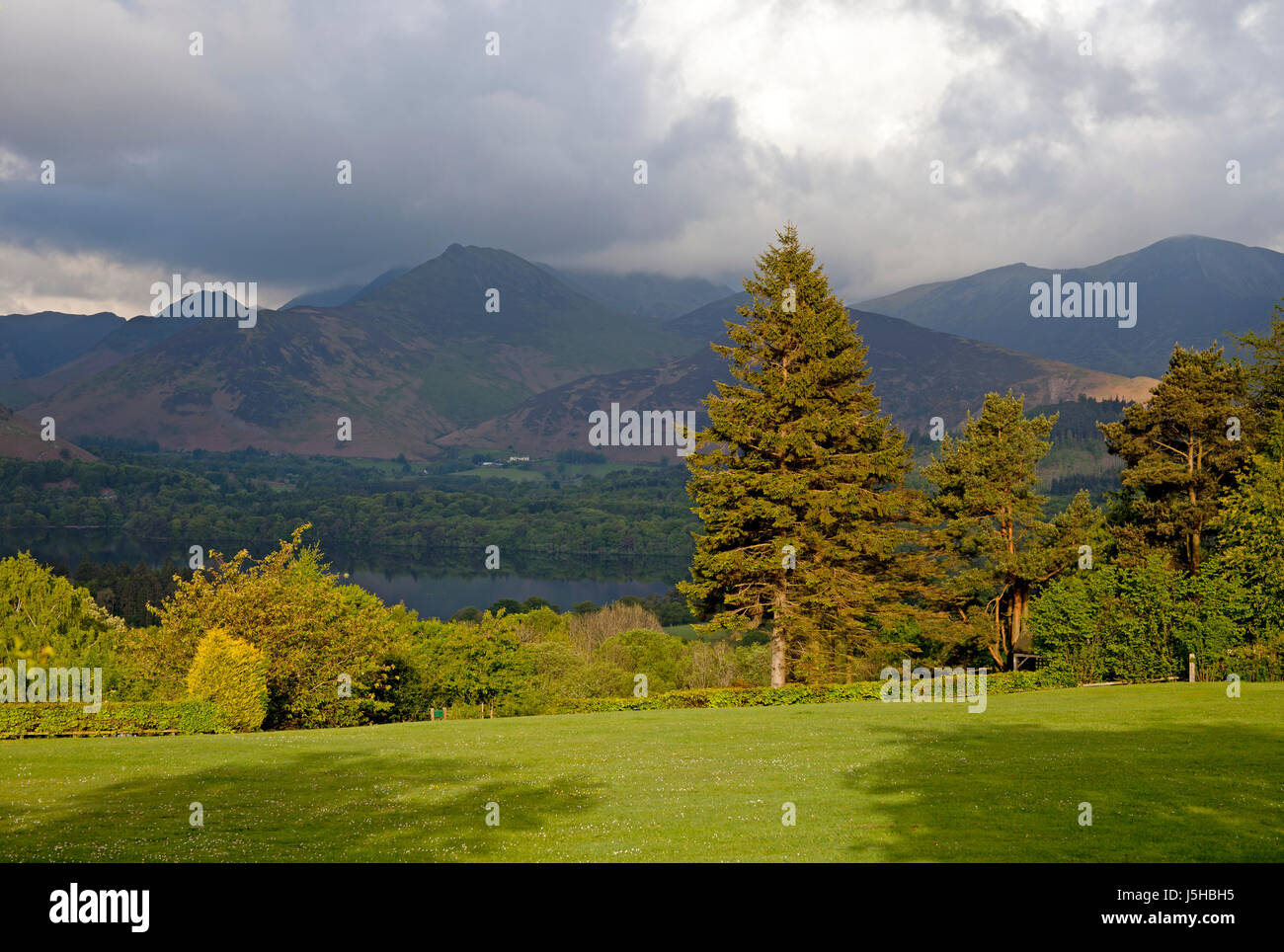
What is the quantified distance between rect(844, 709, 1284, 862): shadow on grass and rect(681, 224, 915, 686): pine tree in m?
19.3

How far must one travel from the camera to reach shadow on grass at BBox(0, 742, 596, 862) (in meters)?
13.1

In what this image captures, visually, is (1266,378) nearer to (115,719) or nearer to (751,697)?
(751,697)

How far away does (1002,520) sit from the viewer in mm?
52656

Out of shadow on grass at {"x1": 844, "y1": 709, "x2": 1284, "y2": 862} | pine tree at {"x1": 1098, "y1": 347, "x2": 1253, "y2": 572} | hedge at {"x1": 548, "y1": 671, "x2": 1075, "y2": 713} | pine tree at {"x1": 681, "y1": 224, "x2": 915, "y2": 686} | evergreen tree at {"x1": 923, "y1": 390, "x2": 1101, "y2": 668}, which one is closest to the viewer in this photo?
shadow on grass at {"x1": 844, "y1": 709, "x2": 1284, "y2": 862}

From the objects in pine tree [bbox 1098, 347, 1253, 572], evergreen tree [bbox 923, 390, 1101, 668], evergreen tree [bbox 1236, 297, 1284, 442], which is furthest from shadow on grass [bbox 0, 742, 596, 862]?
evergreen tree [bbox 1236, 297, 1284, 442]

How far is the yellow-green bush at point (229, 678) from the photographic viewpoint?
102ft

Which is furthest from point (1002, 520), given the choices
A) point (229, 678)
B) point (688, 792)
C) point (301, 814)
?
point (301, 814)

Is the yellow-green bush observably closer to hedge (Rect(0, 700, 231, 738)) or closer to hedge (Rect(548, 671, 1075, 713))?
hedge (Rect(0, 700, 231, 738))

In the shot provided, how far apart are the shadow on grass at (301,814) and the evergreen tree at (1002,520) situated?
122 ft

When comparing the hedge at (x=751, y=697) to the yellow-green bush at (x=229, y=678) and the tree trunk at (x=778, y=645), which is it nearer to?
the tree trunk at (x=778, y=645)

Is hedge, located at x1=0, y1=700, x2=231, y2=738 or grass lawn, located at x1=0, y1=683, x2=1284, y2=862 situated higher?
grass lawn, located at x1=0, y1=683, x2=1284, y2=862
